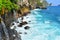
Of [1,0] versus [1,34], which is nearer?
[1,34]

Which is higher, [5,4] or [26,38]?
[5,4]

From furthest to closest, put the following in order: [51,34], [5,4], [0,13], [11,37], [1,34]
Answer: [51,34], [5,4], [0,13], [11,37], [1,34]

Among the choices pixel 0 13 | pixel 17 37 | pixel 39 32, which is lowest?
pixel 39 32

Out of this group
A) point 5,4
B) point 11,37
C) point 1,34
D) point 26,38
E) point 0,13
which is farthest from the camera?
point 26,38

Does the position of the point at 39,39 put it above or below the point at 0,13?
below

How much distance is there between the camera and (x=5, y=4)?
34750 mm

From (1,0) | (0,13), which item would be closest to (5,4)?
(1,0)

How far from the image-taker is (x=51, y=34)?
40.7 meters

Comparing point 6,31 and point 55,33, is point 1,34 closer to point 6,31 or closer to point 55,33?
point 6,31

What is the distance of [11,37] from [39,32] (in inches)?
537

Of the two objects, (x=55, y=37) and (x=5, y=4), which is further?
(x=55, y=37)

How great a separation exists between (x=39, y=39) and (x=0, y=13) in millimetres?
8657

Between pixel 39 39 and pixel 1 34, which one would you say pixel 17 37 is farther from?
pixel 39 39

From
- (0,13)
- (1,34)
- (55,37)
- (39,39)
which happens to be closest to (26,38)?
(39,39)
